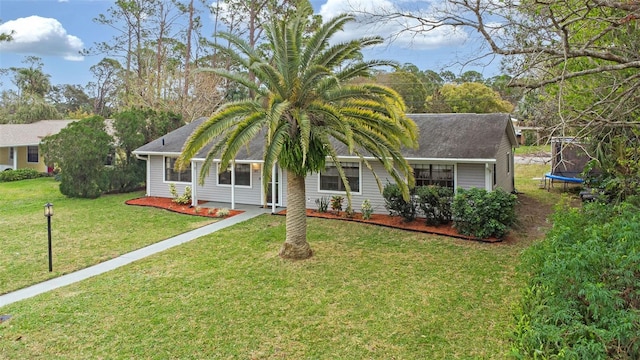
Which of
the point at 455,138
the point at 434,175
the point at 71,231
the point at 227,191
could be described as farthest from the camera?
the point at 227,191

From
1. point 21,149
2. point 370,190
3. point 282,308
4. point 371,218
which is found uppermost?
point 21,149

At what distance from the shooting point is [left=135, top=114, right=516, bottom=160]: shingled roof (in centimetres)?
1255

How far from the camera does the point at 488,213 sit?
34.7 ft

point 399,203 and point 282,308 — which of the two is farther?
point 399,203

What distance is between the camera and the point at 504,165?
15672mm

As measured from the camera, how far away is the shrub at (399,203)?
12.7 meters

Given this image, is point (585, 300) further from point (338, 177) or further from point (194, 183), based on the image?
point (194, 183)

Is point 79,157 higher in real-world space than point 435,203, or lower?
higher

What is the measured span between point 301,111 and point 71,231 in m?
8.80

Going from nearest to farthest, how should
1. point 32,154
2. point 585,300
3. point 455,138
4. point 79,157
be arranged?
point 585,300
point 455,138
point 79,157
point 32,154

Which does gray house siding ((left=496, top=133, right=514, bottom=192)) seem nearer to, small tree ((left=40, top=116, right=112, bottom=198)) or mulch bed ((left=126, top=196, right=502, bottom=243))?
mulch bed ((left=126, top=196, right=502, bottom=243))

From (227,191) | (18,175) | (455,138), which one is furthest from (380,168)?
(18,175)

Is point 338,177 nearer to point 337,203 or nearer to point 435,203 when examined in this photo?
point 337,203

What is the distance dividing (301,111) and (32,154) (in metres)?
27.7
